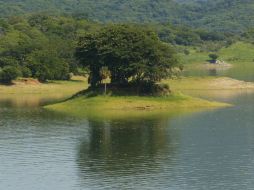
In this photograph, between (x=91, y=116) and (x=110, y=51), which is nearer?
(x=91, y=116)

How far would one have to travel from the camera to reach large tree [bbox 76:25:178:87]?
393ft

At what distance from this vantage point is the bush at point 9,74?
156 metres

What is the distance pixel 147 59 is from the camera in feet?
396

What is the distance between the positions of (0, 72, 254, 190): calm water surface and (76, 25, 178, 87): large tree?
1370 centimetres

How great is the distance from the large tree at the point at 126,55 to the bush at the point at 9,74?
107 feet

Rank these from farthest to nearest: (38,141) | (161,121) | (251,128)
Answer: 1. (161,121)
2. (251,128)
3. (38,141)

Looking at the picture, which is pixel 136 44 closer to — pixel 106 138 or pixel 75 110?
pixel 75 110

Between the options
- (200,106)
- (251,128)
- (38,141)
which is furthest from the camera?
(200,106)

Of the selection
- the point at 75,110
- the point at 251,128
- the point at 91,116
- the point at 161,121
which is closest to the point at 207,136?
the point at 251,128

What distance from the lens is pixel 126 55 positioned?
4712 inches

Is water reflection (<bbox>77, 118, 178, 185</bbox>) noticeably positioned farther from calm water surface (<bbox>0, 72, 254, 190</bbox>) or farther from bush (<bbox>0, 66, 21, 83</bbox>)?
bush (<bbox>0, 66, 21, 83</bbox>)

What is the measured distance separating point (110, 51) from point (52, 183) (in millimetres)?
59464

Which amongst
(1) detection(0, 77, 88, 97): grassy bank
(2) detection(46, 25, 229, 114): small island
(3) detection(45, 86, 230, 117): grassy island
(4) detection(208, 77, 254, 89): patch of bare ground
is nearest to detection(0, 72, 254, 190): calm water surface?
(3) detection(45, 86, 230, 117): grassy island

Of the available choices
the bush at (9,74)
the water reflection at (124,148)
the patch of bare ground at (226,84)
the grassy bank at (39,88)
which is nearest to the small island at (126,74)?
the water reflection at (124,148)
